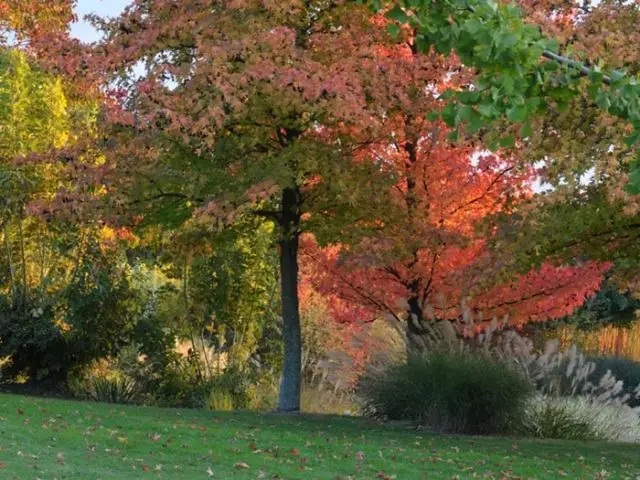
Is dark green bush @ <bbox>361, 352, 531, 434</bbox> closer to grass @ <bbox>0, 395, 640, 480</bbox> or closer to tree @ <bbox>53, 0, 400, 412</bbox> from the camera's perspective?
grass @ <bbox>0, 395, 640, 480</bbox>

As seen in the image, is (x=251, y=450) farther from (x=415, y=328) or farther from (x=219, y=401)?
(x=219, y=401)

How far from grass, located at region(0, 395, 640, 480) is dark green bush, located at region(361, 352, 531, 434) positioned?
1.78 feet

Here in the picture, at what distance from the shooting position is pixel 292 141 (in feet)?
43.7

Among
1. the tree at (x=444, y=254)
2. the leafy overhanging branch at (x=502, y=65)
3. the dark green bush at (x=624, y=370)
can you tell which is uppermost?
the tree at (x=444, y=254)

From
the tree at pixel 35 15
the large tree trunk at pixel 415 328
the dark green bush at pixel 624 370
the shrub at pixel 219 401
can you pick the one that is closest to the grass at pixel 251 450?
the large tree trunk at pixel 415 328

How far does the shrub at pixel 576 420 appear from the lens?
42.3ft

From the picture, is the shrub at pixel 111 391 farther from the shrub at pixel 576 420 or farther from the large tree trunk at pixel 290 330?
the shrub at pixel 576 420

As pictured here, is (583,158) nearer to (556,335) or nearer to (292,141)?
(292,141)

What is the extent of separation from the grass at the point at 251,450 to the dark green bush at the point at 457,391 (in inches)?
Result: 21.4

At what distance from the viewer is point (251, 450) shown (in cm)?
966

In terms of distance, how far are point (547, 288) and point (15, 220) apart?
8.94 m

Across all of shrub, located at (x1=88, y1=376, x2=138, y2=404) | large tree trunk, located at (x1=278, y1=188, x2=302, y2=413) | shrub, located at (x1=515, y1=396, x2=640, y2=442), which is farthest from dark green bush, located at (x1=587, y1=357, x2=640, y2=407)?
shrub, located at (x1=88, y1=376, x2=138, y2=404)

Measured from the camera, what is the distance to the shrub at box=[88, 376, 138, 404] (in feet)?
52.4

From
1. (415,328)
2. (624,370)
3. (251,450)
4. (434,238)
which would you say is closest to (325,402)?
(415,328)
